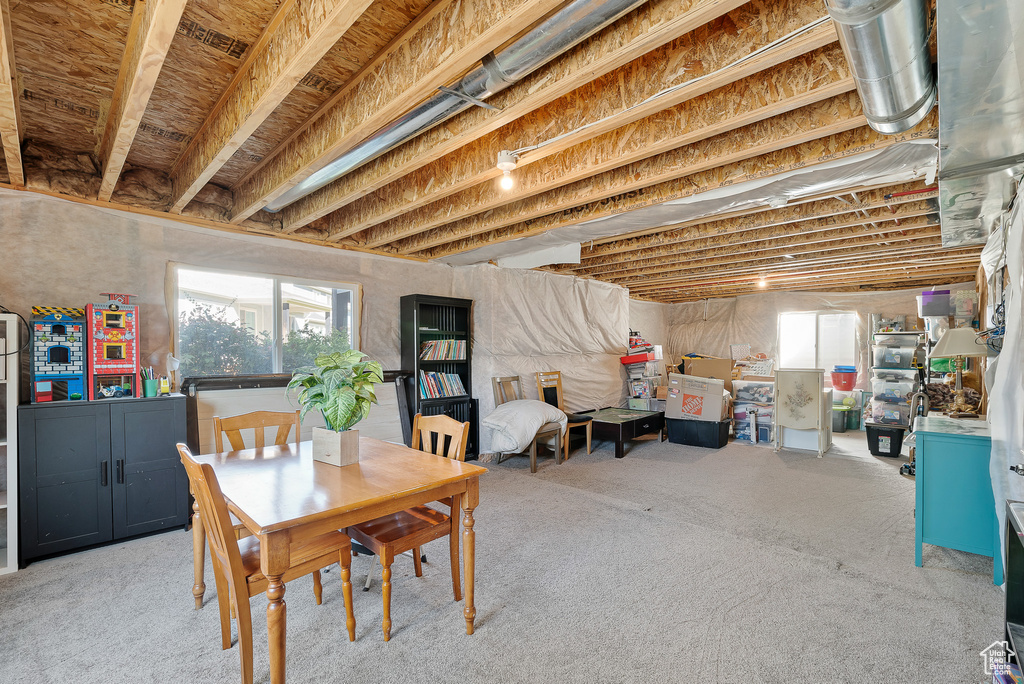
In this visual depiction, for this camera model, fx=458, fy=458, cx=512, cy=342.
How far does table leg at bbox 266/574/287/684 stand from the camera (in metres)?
1.57

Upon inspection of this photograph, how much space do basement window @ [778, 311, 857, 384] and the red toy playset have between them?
368 inches

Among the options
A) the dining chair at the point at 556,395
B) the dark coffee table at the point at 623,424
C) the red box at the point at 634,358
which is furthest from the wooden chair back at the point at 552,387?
the red box at the point at 634,358

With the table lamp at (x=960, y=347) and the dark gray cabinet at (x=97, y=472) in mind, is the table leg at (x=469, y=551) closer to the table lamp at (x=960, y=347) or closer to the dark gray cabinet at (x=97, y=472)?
the dark gray cabinet at (x=97, y=472)

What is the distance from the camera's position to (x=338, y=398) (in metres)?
2.19

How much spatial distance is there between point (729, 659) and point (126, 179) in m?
4.59

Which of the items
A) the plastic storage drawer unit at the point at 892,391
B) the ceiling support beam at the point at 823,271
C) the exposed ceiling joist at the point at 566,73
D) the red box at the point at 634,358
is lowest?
the plastic storage drawer unit at the point at 892,391

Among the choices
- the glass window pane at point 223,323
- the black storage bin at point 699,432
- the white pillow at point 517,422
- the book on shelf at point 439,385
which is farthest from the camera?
the black storage bin at point 699,432

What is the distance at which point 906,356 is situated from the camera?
21.7ft

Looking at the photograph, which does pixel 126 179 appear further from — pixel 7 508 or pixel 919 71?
pixel 919 71

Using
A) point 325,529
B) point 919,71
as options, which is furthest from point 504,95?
point 325,529

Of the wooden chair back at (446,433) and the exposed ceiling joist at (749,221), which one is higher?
the exposed ceiling joist at (749,221)

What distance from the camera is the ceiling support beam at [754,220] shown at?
324 cm

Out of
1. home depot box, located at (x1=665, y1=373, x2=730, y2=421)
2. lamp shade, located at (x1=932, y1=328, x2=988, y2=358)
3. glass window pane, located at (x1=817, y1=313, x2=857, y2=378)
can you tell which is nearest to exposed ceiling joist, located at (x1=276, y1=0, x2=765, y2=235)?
lamp shade, located at (x1=932, y1=328, x2=988, y2=358)

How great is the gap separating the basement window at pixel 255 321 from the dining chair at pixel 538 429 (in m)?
1.66
